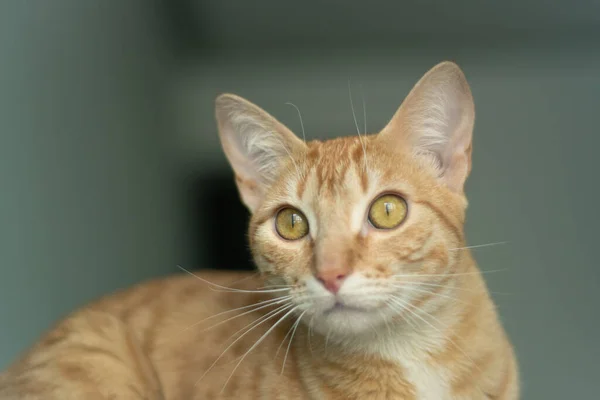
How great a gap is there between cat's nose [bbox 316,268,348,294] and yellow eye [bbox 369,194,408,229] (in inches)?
7.0

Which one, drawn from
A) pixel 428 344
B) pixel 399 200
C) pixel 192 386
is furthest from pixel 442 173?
pixel 192 386

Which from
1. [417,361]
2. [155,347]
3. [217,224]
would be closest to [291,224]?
[417,361]

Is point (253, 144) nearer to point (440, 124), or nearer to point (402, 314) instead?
point (440, 124)

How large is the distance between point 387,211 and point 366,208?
5 centimetres

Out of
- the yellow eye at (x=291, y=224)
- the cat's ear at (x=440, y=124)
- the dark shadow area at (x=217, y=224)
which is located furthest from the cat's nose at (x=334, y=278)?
the dark shadow area at (x=217, y=224)

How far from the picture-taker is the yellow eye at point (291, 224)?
1506mm

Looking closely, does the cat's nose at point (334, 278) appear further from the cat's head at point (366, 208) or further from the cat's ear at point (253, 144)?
the cat's ear at point (253, 144)

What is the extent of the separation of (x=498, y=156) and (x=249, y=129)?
3.90 feet

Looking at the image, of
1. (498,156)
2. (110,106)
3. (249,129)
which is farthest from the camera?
(498,156)

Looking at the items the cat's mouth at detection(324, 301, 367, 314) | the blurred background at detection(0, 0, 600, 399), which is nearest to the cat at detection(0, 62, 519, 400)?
the cat's mouth at detection(324, 301, 367, 314)

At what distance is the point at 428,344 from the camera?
1467mm

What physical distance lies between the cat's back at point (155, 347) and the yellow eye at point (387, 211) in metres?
0.35

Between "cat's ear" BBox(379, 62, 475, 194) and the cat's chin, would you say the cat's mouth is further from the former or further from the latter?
"cat's ear" BBox(379, 62, 475, 194)

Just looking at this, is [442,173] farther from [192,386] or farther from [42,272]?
[42,272]
